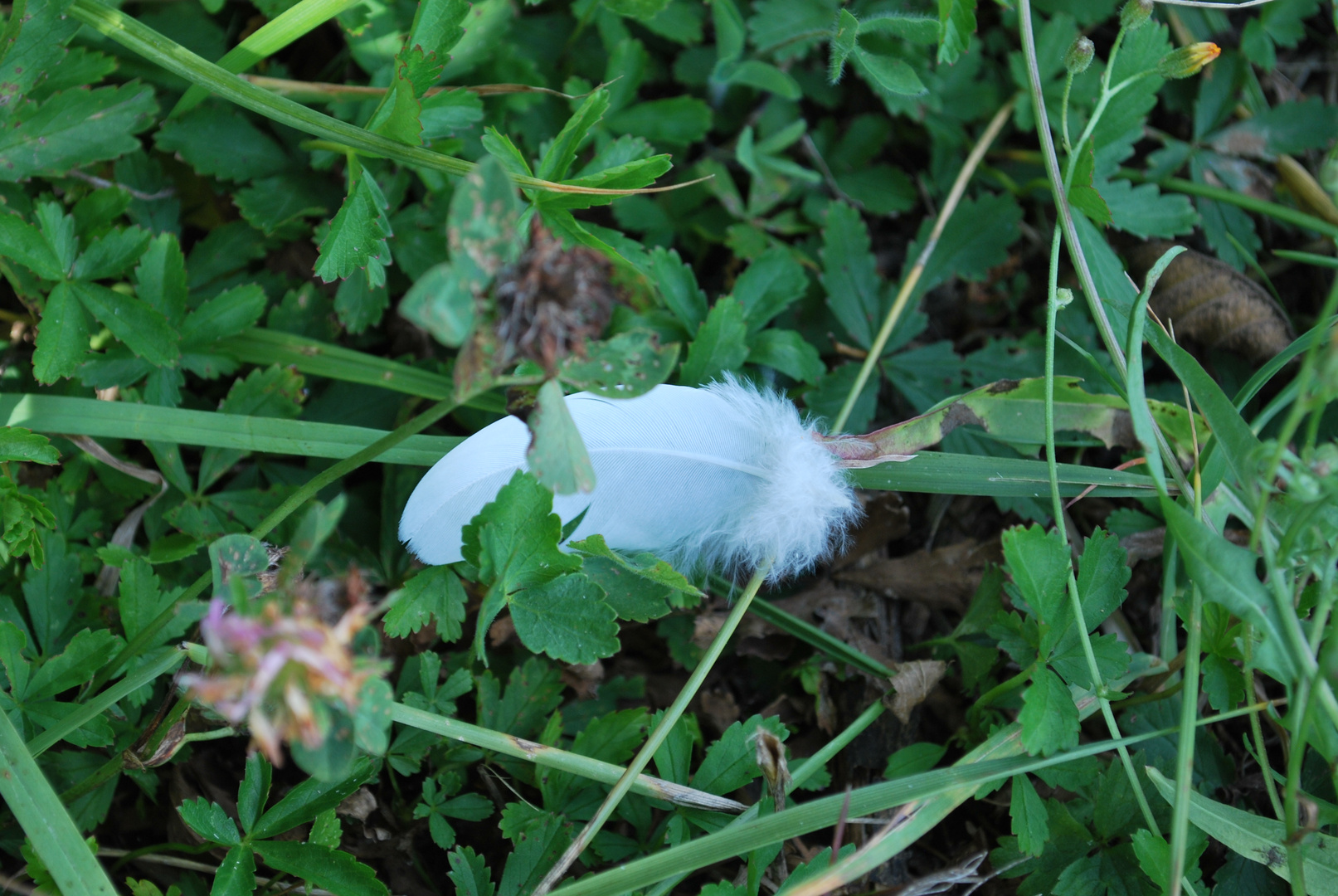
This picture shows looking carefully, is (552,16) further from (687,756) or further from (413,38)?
(687,756)

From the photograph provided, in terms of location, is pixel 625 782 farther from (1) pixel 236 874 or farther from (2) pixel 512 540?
(1) pixel 236 874

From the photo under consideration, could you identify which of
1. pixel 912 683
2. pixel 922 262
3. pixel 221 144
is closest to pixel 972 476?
pixel 912 683

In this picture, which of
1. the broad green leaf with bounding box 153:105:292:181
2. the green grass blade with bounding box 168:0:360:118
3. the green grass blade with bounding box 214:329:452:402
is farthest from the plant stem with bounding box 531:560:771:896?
the broad green leaf with bounding box 153:105:292:181

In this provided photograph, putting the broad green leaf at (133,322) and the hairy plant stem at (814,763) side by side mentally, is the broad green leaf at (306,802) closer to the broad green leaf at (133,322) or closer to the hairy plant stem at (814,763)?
the hairy plant stem at (814,763)

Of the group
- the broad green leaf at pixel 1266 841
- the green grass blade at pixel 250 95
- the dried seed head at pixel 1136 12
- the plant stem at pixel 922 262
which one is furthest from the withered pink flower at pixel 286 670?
the dried seed head at pixel 1136 12

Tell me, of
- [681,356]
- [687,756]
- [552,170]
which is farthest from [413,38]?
[687,756]

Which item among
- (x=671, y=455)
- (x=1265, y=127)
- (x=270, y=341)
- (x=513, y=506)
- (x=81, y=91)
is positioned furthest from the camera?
(x=1265, y=127)
